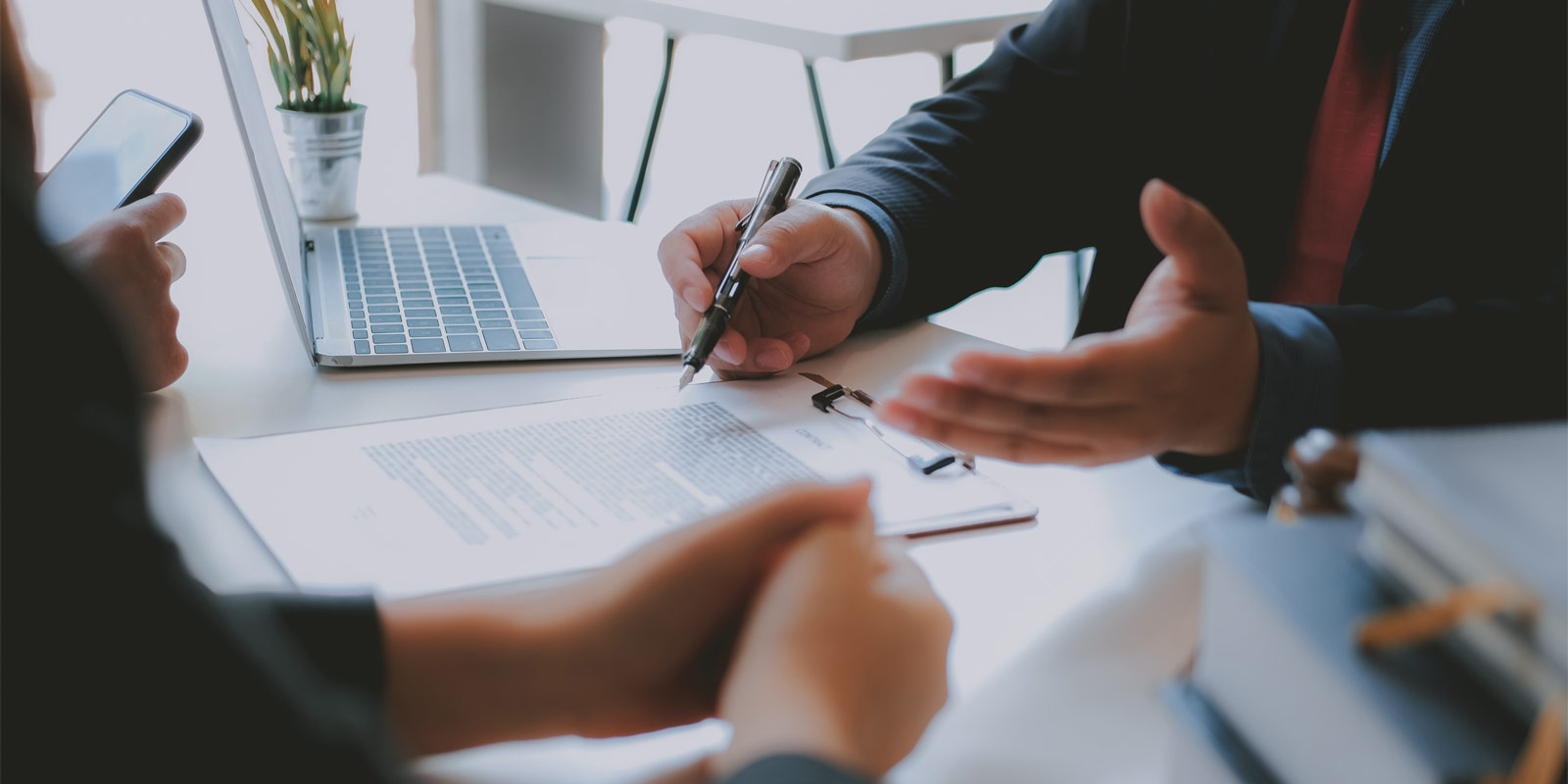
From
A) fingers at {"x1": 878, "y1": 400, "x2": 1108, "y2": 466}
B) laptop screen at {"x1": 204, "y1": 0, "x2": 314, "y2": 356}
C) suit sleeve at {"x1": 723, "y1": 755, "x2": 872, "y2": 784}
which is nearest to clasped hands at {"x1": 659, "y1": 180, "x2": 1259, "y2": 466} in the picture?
fingers at {"x1": 878, "y1": 400, "x2": 1108, "y2": 466}

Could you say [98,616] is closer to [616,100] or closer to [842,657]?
[842,657]

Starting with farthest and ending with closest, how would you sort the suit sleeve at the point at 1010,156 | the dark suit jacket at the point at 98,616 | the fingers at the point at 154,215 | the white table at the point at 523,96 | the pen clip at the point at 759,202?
1. the white table at the point at 523,96
2. the suit sleeve at the point at 1010,156
3. the pen clip at the point at 759,202
4. the fingers at the point at 154,215
5. the dark suit jacket at the point at 98,616

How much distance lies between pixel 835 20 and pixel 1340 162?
71 cm

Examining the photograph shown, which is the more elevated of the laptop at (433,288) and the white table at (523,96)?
the laptop at (433,288)

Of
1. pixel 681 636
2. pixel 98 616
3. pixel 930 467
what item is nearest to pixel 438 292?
pixel 930 467

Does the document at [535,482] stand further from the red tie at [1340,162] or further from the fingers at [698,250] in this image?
the red tie at [1340,162]

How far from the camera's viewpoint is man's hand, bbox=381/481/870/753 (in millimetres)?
476

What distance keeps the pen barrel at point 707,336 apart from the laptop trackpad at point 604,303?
7cm

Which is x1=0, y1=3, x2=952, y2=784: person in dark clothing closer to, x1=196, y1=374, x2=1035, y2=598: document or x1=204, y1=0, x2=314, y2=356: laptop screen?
x1=196, y1=374, x2=1035, y2=598: document

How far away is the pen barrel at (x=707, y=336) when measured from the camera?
816 mm

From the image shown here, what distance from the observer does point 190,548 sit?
587 mm

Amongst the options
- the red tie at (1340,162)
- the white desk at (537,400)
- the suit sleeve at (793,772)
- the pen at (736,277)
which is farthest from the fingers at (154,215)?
the red tie at (1340,162)

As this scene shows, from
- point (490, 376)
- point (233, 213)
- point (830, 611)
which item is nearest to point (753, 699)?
point (830, 611)

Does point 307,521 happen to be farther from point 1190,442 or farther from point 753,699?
point 1190,442
